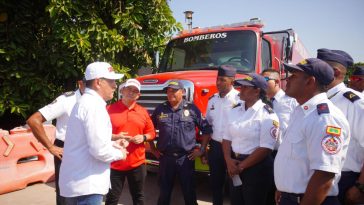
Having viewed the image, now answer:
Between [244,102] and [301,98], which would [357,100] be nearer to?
[301,98]

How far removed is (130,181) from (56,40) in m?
3.98

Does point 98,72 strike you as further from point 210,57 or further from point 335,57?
point 210,57

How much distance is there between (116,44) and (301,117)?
4.89 meters

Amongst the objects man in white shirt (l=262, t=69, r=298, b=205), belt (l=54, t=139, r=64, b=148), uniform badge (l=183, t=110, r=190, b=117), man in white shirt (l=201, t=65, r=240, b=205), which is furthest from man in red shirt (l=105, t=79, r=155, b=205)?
man in white shirt (l=262, t=69, r=298, b=205)

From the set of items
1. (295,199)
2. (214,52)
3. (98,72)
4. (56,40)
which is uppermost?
(56,40)

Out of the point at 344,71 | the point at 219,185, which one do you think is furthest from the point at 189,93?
the point at 344,71

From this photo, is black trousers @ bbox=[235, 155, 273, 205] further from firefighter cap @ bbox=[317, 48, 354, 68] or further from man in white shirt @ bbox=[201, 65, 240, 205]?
firefighter cap @ bbox=[317, 48, 354, 68]

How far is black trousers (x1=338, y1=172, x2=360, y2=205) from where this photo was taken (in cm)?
213

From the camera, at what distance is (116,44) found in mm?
6008

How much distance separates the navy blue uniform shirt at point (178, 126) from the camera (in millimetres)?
3473

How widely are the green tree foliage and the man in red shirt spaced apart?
8.75 feet

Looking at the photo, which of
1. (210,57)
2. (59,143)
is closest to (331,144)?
(59,143)

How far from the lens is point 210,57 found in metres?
5.17

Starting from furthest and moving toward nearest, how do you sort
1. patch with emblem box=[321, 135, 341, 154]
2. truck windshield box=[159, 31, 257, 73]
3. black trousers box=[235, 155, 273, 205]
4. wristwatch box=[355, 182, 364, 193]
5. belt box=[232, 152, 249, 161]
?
1. truck windshield box=[159, 31, 257, 73]
2. belt box=[232, 152, 249, 161]
3. black trousers box=[235, 155, 273, 205]
4. wristwatch box=[355, 182, 364, 193]
5. patch with emblem box=[321, 135, 341, 154]
